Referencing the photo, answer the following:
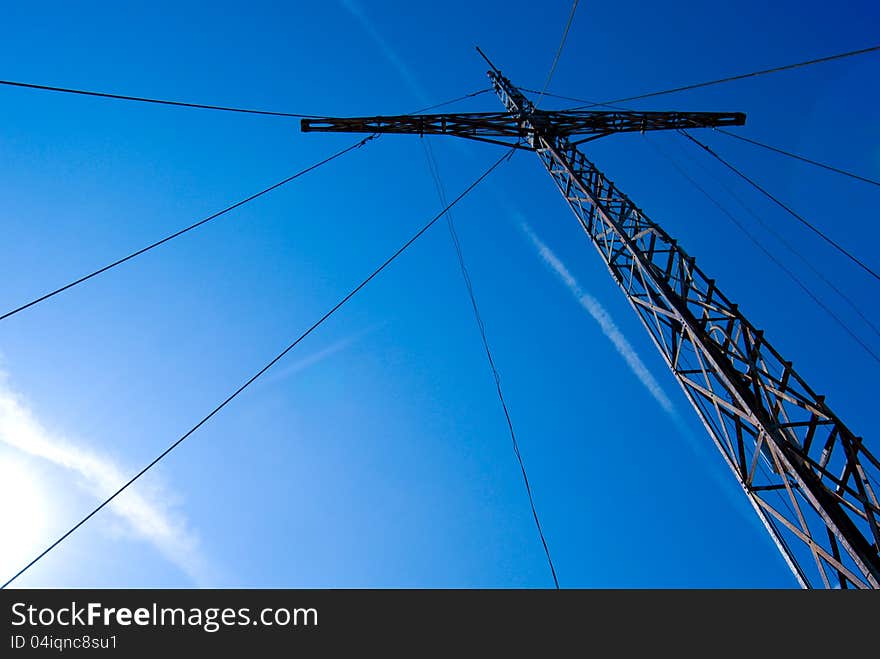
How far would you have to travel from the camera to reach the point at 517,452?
9.64m

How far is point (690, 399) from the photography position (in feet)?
24.5

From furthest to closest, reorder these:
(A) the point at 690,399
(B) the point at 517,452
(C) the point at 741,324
Answer: (B) the point at 517,452, (A) the point at 690,399, (C) the point at 741,324

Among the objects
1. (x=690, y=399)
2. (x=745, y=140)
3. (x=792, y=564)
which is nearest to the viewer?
(x=792, y=564)
